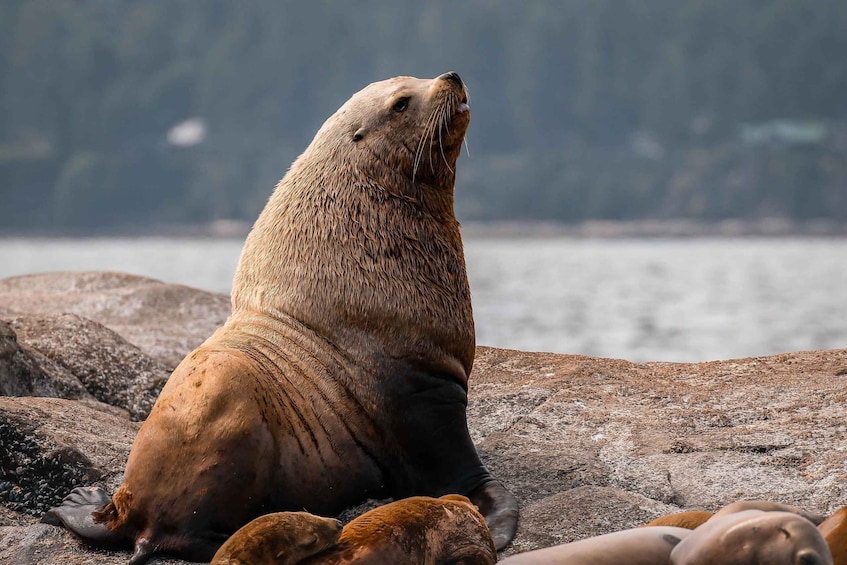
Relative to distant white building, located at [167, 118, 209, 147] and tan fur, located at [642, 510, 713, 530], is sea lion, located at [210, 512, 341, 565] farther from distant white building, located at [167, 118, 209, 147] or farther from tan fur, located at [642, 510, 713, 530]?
distant white building, located at [167, 118, 209, 147]

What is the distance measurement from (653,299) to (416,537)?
5156 cm

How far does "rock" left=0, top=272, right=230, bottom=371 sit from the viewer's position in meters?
10.1

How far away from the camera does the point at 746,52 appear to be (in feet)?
594

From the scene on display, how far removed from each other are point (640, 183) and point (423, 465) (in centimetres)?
14984

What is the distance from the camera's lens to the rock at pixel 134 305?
1012 cm

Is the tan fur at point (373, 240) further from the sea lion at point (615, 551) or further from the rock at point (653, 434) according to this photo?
the sea lion at point (615, 551)

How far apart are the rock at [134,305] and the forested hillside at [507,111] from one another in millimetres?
127650

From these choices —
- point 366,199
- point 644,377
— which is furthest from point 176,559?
point 644,377

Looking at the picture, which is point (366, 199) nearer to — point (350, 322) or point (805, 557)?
point (350, 322)

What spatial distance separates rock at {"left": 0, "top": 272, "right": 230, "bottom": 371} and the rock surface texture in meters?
1.55

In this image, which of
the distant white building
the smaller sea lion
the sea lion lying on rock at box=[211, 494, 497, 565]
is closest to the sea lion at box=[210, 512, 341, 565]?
the sea lion lying on rock at box=[211, 494, 497, 565]

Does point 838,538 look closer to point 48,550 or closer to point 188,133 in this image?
point 48,550

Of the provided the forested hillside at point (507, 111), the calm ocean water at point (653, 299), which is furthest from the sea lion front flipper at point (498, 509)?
the forested hillside at point (507, 111)

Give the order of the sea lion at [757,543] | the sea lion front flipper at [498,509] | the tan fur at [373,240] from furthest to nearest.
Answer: the tan fur at [373,240] → the sea lion front flipper at [498,509] → the sea lion at [757,543]
